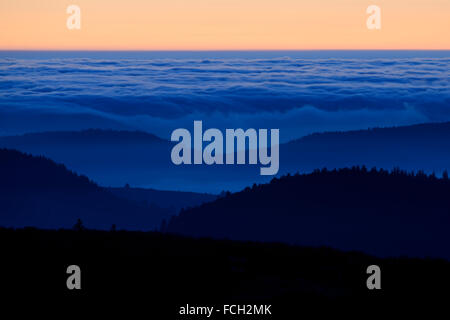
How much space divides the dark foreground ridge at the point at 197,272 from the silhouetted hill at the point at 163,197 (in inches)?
2963

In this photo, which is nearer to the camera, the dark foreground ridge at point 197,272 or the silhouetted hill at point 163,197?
the dark foreground ridge at point 197,272

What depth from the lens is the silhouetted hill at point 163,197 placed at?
106556 mm

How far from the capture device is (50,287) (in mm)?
21672

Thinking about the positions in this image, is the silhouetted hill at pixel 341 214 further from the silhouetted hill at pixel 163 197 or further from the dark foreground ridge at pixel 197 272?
the dark foreground ridge at pixel 197 272

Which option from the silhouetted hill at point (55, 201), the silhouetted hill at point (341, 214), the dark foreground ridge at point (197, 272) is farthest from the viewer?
the silhouetted hill at point (55, 201)

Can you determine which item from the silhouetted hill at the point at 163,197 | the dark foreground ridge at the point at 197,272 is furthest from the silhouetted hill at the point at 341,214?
the dark foreground ridge at the point at 197,272

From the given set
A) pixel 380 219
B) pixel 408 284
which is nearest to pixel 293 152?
pixel 380 219

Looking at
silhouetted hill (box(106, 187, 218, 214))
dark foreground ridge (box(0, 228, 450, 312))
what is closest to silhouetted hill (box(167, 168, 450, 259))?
silhouetted hill (box(106, 187, 218, 214))

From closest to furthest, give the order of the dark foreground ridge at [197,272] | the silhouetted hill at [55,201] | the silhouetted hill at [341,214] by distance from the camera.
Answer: the dark foreground ridge at [197,272] → the silhouetted hill at [341,214] → the silhouetted hill at [55,201]

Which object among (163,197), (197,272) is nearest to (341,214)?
(163,197)

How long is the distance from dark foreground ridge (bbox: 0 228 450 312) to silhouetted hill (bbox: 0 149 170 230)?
77.0 meters

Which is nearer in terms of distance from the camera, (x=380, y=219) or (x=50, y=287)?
(x=50, y=287)
